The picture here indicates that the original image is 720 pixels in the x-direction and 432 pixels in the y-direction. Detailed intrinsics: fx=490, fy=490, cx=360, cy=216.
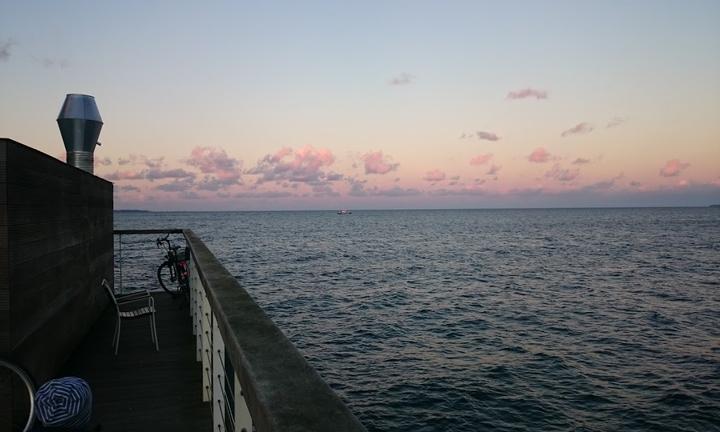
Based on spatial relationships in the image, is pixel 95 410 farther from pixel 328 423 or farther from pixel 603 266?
pixel 603 266

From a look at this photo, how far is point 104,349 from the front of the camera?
18.3ft

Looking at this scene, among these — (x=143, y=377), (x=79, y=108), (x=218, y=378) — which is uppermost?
(x=79, y=108)

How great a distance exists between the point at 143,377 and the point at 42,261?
4.98 feet

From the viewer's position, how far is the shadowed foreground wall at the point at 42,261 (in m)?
Result: 3.15

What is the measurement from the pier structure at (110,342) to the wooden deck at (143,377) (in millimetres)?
11

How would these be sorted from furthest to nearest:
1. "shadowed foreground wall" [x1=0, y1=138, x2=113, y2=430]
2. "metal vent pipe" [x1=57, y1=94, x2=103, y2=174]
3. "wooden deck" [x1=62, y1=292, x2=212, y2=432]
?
"metal vent pipe" [x1=57, y1=94, x2=103, y2=174]
"wooden deck" [x1=62, y1=292, x2=212, y2=432]
"shadowed foreground wall" [x1=0, y1=138, x2=113, y2=430]

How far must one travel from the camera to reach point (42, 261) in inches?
154

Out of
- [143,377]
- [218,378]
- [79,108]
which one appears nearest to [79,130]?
[79,108]

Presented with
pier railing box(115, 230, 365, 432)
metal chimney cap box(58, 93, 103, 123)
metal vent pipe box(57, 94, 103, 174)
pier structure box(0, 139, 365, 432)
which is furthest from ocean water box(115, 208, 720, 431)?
pier railing box(115, 230, 365, 432)

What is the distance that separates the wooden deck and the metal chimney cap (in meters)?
3.49

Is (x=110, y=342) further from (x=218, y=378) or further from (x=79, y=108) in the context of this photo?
(x=79, y=108)

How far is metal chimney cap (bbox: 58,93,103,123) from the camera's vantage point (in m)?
8.16

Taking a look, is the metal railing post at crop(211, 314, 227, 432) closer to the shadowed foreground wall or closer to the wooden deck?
the wooden deck

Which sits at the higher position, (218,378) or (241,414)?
(241,414)
